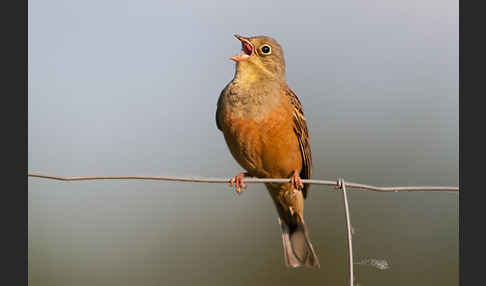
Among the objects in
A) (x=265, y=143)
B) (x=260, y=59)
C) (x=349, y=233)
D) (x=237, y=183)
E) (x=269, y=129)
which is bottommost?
(x=349, y=233)

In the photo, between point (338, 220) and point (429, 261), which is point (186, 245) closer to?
point (338, 220)

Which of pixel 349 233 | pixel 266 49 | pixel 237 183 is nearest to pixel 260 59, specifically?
pixel 266 49

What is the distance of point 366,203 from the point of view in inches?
243

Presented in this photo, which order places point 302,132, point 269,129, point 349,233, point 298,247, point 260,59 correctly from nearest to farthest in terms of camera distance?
point 349,233
point 269,129
point 302,132
point 260,59
point 298,247

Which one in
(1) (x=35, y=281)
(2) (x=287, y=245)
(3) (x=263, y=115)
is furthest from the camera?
(1) (x=35, y=281)

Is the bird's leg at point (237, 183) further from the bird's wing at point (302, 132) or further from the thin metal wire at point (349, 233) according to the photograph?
the thin metal wire at point (349, 233)

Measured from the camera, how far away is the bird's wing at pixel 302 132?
4.19 m

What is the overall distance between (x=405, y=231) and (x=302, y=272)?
3.98 ft

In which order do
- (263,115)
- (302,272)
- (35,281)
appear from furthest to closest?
(35,281) → (302,272) → (263,115)

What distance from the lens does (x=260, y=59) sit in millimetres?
4355

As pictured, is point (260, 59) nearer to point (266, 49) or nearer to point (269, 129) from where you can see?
point (266, 49)

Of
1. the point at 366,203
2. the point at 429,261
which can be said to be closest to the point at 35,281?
the point at 366,203

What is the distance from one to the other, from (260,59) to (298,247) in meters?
1.55

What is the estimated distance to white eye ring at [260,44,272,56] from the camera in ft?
14.4
